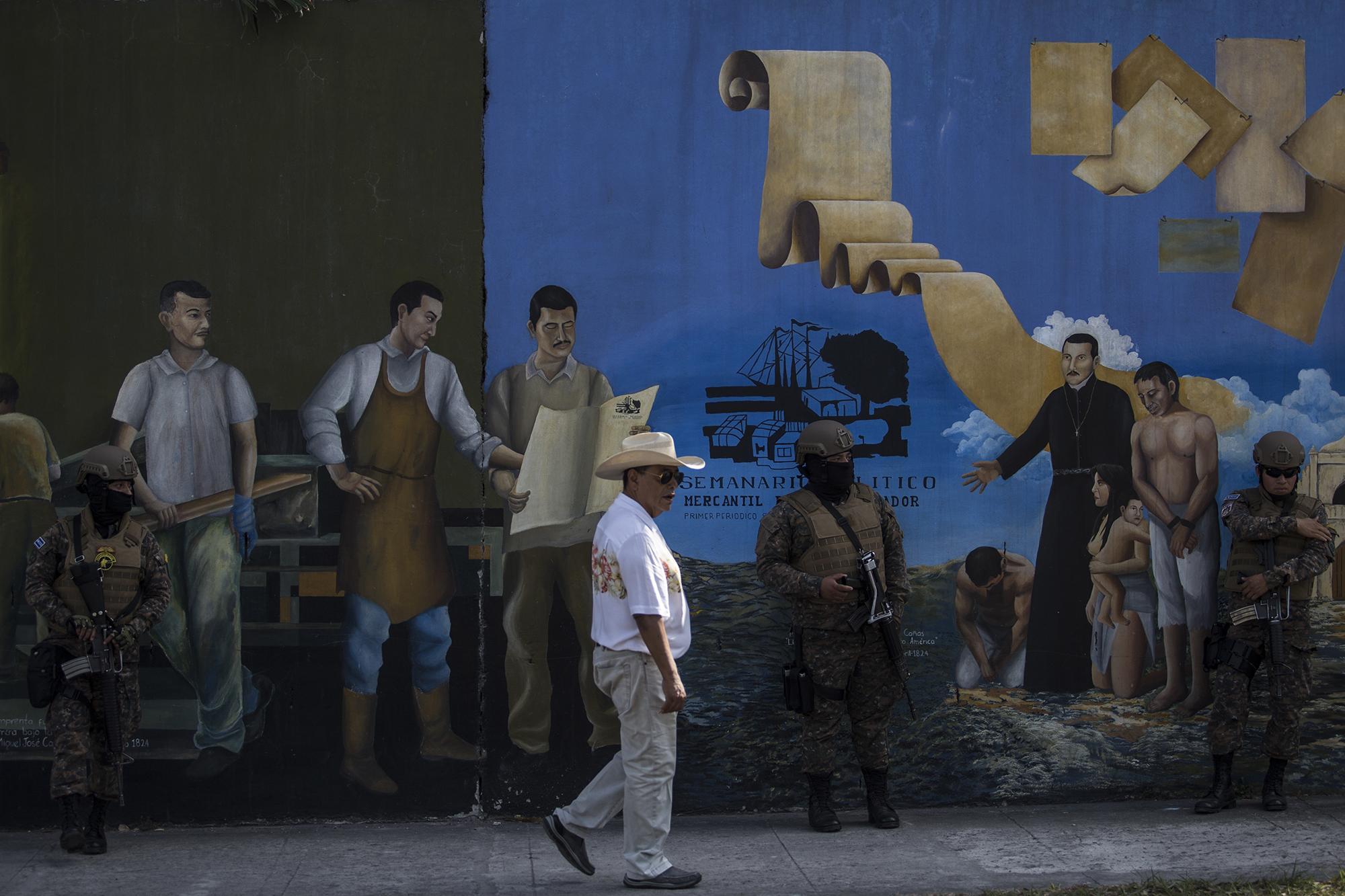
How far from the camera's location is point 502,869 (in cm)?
630

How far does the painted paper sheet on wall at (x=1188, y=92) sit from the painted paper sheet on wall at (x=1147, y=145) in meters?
0.04

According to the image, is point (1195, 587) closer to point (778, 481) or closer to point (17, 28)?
point (778, 481)

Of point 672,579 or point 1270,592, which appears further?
point 1270,592

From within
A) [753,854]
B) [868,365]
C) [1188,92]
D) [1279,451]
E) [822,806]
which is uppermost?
[1188,92]

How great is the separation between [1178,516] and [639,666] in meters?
3.48

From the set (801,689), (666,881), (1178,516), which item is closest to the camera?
(666,881)

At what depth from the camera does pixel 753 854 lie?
257 inches

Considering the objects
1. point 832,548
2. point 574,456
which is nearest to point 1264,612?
point 832,548

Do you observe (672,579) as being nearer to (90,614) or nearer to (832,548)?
(832,548)

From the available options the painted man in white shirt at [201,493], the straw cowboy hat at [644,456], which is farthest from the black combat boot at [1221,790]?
the painted man in white shirt at [201,493]

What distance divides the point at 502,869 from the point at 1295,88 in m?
6.05

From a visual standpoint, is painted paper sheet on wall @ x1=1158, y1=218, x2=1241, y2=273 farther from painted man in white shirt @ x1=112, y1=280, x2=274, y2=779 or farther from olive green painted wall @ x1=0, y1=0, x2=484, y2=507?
painted man in white shirt @ x1=112, y1=280, x2=274, y2=779

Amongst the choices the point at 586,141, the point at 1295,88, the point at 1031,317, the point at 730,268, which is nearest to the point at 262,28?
the point at 586,141

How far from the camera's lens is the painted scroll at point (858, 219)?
7352 mm
